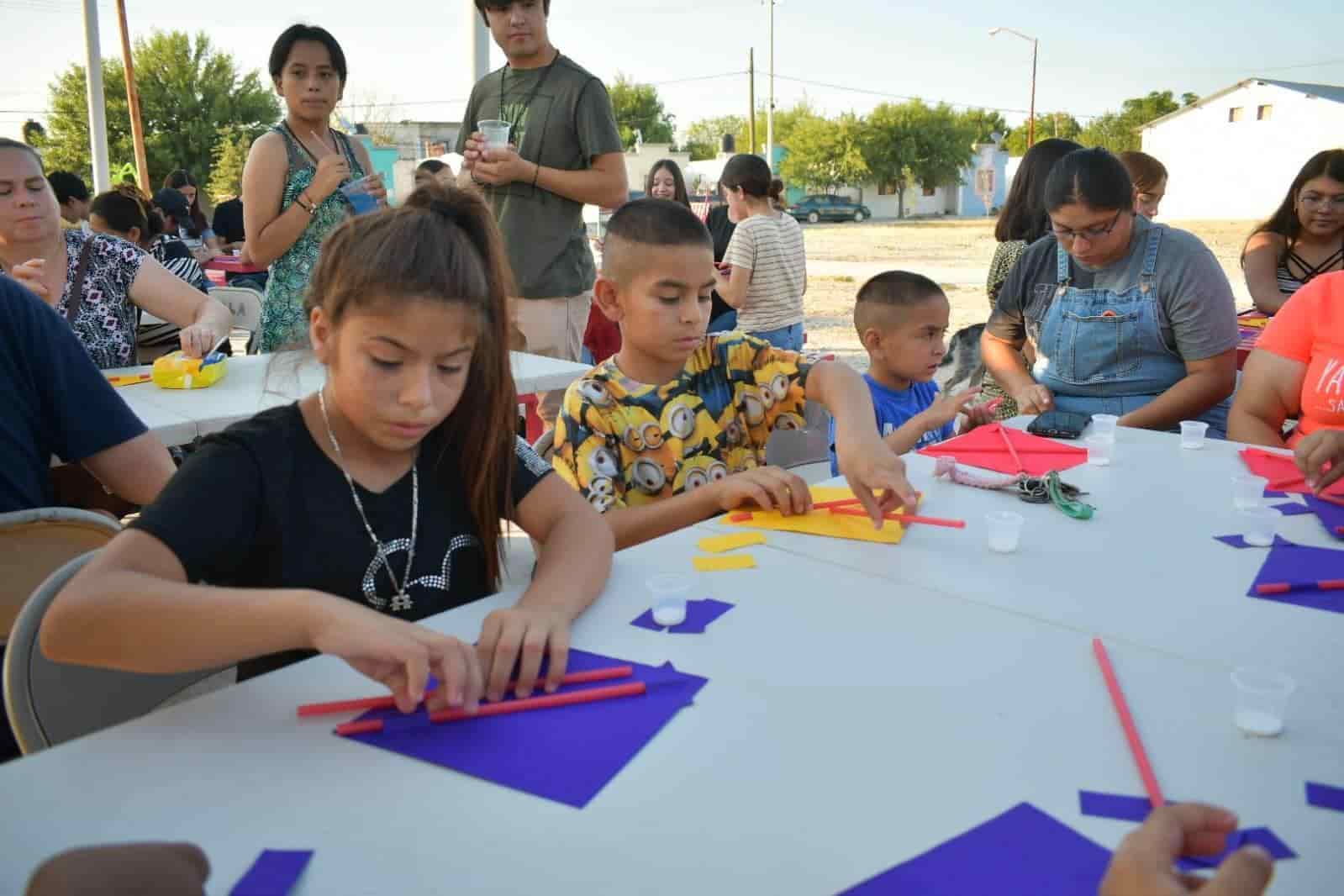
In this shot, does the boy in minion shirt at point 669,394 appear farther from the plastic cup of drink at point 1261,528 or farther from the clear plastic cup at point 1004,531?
the plastic cup of drink at point 1261,528

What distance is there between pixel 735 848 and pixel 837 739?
8.9 inches

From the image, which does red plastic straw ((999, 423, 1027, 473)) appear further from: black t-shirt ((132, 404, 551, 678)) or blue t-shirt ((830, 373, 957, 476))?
black t-shirt ((132, 404, 551, 678))

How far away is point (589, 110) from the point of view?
3.65 m

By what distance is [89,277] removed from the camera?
127 inches

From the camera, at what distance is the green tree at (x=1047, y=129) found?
190 ft

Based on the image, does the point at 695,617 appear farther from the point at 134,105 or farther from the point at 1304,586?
the point at 134,105

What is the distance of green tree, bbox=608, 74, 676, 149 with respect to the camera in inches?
2579

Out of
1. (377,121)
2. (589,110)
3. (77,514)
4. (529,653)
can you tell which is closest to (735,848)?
(529,653)

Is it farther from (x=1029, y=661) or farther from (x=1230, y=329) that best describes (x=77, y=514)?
(x=1230, y=329)

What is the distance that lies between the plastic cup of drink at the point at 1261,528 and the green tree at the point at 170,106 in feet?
132

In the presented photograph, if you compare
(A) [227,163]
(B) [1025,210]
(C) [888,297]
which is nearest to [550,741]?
(C) [888,297]

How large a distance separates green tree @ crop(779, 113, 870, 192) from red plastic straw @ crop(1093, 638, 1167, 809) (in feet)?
165

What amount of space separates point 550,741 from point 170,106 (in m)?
43.7

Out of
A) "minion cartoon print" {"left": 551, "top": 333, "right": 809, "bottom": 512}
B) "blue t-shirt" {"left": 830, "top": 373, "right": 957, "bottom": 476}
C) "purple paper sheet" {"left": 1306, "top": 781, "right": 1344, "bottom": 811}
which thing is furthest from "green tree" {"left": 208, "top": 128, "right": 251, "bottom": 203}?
"purple paper sheet" {"left": 1306, "top": 781, "right": 1344, "bottom": 811}
